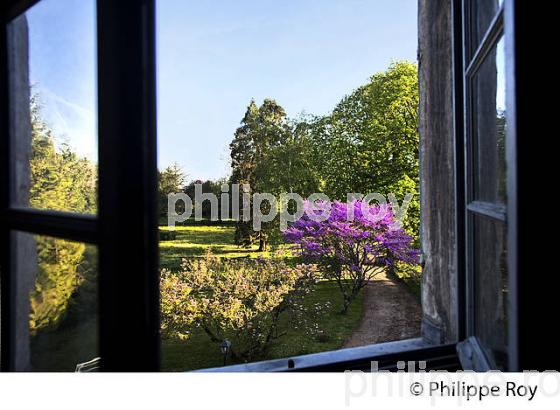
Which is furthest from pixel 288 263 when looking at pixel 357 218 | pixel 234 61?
pixel 234 61

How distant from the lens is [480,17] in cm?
68

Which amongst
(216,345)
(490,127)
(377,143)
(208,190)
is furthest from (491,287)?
(208,190)

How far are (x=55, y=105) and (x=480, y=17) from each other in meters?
0.67

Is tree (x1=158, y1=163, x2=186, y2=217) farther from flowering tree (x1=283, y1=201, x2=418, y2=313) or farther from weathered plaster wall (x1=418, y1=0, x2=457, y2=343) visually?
weathered plaster wall (x1=418, y1=0, x2=457, y2=343)

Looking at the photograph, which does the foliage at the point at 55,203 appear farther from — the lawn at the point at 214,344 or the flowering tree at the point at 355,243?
the flowering tree at the point at 355,243

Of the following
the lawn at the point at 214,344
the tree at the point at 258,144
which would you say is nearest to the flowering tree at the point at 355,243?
the lawn at the point at 214,344

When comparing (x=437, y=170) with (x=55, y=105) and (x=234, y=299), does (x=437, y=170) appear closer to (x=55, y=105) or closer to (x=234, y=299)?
(x=55, y=105)

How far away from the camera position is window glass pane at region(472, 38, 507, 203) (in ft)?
1.73

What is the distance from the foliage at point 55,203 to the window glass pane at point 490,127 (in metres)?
0.50

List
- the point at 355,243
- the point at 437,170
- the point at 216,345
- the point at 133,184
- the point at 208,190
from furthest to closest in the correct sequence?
1. the point at 208,190
2. the point at 355,243
3. the point at 216,345
4. the point at 437,170
5. the point at 133,184

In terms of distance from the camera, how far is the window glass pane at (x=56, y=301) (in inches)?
17.5

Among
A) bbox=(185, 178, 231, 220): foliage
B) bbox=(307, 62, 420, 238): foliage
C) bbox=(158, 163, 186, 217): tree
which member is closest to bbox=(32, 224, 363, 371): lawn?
bbox=(185, 178, 231, 220): foliage

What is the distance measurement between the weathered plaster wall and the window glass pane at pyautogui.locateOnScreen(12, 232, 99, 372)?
77cm
